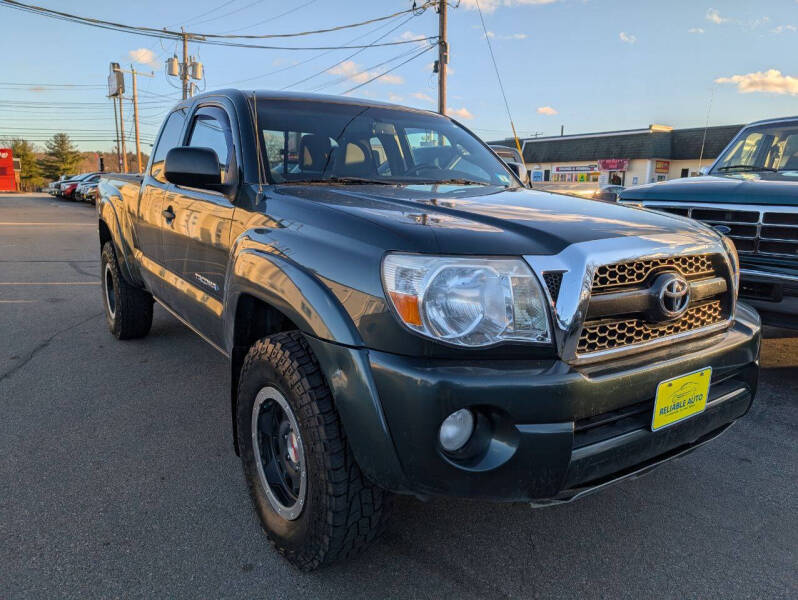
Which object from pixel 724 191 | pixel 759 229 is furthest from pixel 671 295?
pixel 724 191

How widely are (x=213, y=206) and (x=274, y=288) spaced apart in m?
0.94

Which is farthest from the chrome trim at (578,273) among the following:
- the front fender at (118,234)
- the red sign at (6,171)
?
the red sign at (6,171)

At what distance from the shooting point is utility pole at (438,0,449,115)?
17.3 metres

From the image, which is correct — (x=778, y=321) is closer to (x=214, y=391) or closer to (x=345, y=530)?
(x=345, y=530)

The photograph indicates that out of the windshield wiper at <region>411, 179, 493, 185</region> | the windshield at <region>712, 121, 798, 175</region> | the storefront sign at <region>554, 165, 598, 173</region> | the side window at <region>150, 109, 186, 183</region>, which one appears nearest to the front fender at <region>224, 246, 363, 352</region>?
the windshield wiper at <region>411, 179, 493, 185</region>

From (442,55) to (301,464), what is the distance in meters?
17.2

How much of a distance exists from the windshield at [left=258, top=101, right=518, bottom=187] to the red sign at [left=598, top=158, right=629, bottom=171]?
4321 centimetres

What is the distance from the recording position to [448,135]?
3600 millimetres

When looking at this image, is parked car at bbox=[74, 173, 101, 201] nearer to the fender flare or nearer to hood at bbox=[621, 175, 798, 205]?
hood at bbox=[621, 175, 798, 205]

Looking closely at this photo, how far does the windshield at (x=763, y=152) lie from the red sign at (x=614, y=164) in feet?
132

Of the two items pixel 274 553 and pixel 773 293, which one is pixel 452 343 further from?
pixel 773 293

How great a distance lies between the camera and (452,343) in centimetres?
170

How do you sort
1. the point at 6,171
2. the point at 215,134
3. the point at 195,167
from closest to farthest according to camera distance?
the point at 195,167 → the point at 215,134 → the point at 6,171

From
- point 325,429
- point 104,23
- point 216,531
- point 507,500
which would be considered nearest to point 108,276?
point 216,531
